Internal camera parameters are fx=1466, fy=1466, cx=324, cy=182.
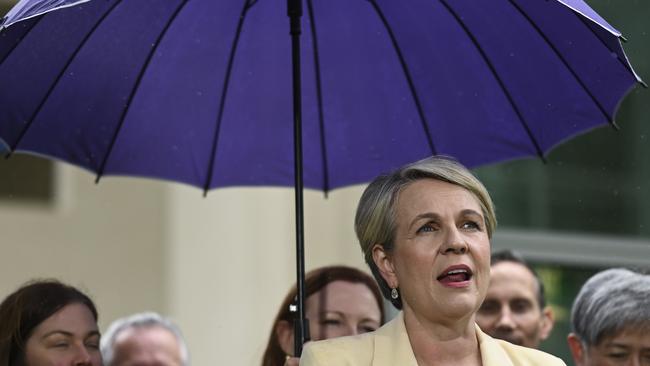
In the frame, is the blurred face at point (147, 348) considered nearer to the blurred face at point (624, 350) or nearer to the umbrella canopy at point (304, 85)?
the umbrella canopy at point (304, 85)

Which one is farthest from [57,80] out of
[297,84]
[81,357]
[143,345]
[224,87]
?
[143,345]

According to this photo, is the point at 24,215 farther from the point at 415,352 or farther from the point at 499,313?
the point at 415,352

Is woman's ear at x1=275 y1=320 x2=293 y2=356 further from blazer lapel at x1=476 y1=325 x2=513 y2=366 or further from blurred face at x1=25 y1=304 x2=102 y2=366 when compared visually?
blazer lapel at x1=476 y1=325 x2=513 y2=366

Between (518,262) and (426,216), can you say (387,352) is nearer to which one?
(426,216)

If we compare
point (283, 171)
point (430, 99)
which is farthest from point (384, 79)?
point (283, 171)

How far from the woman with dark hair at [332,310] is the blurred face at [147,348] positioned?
667 millimetres

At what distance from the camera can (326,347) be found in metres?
3.96

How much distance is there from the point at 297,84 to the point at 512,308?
1.75 m

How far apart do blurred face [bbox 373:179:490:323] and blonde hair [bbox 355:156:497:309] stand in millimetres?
21

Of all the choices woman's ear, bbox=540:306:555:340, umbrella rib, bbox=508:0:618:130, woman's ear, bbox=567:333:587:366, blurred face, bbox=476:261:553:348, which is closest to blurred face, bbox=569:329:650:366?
woman's ear, bbox=567:333:587:366

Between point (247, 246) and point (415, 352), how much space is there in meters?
5.74

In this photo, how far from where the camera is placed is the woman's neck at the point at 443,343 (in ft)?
13.2

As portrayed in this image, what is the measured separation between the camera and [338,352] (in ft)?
13.0

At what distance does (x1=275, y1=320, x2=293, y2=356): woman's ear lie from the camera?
5482 millimetres
